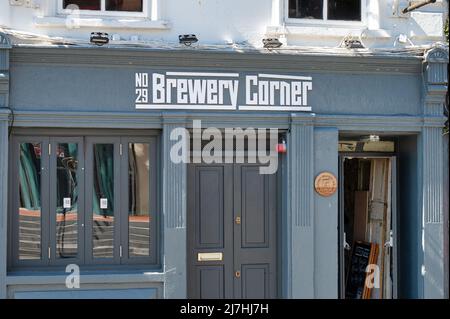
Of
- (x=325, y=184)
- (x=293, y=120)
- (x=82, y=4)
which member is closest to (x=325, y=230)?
(x=325, y=184)

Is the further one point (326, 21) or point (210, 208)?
point (326, 21)

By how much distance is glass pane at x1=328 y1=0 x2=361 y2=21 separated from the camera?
8359 millimetres

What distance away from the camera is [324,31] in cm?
805

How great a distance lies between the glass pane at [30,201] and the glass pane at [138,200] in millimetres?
1070

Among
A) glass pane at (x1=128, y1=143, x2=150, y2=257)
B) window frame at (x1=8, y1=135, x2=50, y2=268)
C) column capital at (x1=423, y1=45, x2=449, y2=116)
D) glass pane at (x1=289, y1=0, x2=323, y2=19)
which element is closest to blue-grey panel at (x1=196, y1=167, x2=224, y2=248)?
glass pane at (x1=128, y1=143, x2=150, y2=257)

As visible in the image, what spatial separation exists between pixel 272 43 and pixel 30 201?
11.2 feet

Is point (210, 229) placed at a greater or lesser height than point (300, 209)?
lesser

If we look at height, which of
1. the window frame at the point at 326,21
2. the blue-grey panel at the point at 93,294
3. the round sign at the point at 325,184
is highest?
the window frame at the point at 326,21

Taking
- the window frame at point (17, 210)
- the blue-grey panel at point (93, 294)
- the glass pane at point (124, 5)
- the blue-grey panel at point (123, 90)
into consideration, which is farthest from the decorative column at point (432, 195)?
the window frame at point (17, 210)

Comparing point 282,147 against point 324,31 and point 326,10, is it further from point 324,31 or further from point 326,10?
point 326,10

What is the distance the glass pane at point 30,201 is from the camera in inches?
302

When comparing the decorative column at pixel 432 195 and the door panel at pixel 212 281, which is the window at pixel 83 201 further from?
the decorative column at pixel 432 195
